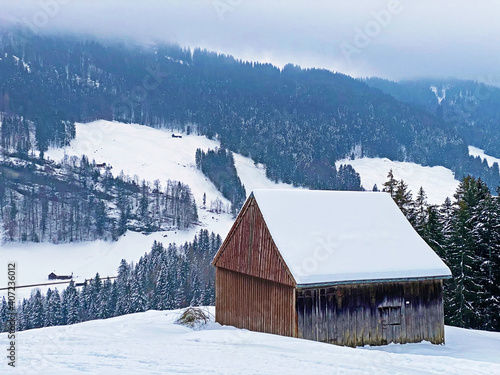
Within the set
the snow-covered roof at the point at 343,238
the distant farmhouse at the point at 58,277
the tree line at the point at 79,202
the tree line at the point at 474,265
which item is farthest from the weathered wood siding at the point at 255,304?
the tree line at the point at 79,202

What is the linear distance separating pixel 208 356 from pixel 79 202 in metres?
153

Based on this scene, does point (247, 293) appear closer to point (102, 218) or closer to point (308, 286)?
point (308, 286)

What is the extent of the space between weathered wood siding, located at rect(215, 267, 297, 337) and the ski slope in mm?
68893

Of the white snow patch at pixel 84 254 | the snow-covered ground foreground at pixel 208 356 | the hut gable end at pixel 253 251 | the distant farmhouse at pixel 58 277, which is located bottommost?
the distant farmhouse at pixel 58 277

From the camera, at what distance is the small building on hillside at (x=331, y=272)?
19.4m

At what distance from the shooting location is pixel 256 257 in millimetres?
21719

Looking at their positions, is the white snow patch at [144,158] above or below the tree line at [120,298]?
above

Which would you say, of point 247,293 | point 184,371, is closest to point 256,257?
point 247,293

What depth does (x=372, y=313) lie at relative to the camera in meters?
20.2

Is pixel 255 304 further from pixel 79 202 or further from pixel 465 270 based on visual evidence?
pixel 79 202

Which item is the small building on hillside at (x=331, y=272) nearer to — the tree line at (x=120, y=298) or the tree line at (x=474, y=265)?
the tree line at (x=474, y=265)

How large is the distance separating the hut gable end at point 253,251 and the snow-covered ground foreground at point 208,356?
3041mm

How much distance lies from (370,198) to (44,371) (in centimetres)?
1728

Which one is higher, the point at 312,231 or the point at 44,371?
the point at 312,231
